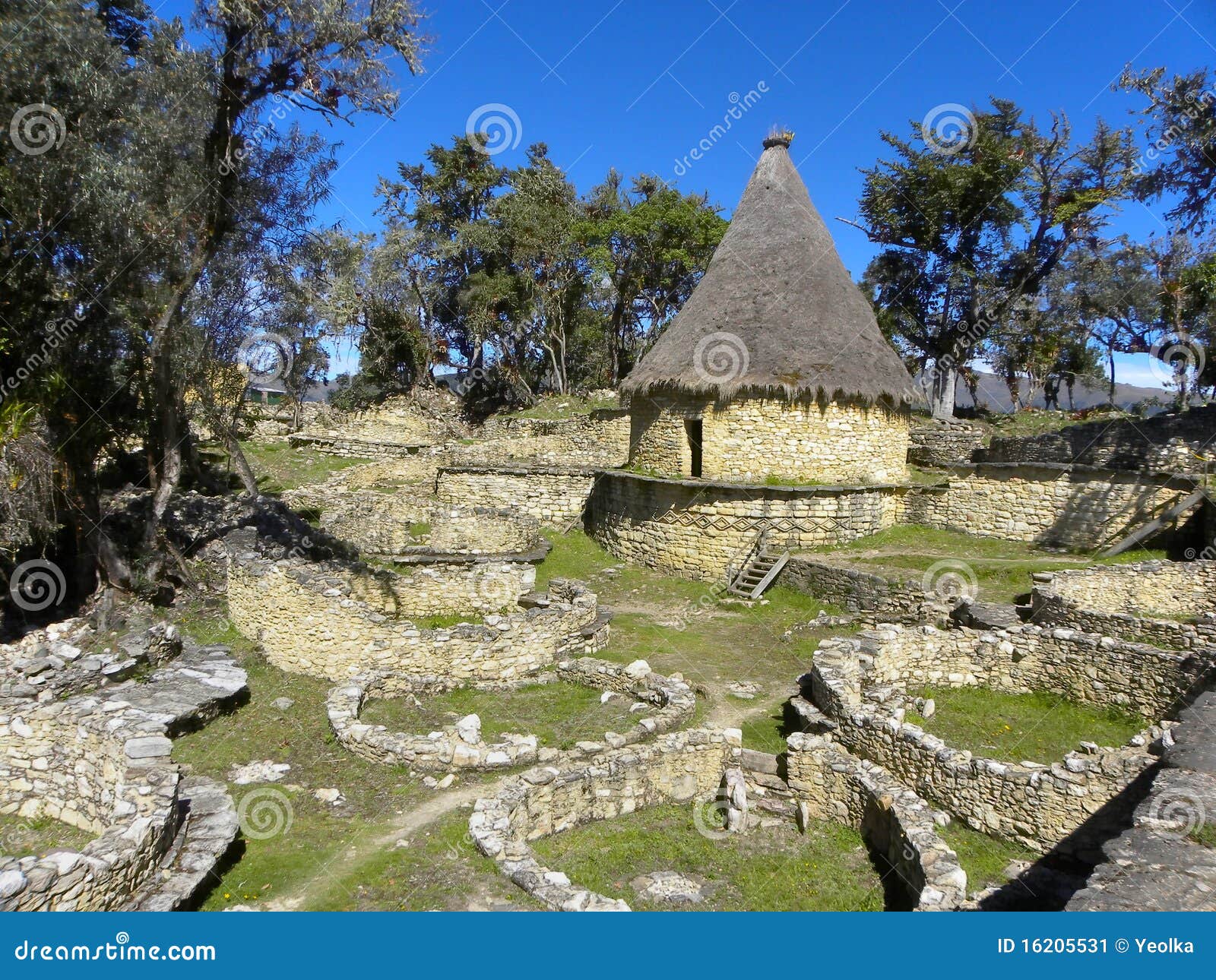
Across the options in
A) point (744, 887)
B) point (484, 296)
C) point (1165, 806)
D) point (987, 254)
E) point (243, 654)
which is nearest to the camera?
point (1165, 806)

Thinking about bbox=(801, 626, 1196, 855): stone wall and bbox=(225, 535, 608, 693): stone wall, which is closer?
bbox=(801, 626, 1196, 855): stone wall

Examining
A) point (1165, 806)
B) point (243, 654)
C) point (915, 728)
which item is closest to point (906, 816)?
point (915, 728)

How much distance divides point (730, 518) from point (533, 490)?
7.09 m

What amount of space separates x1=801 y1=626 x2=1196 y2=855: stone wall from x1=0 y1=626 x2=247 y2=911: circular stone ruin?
21.3 ft

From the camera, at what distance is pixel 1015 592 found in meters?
13.4

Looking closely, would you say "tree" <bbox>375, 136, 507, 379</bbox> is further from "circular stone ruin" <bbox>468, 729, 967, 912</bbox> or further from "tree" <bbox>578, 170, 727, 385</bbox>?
"circular stone ruin" <bbox>468, 729, 967, 912</bbox>

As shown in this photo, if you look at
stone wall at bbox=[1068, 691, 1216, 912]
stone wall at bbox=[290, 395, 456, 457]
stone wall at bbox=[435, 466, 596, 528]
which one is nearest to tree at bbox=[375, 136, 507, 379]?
stone wall at bbox=[290, 395, 456, 457]

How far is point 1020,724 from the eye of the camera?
918cm

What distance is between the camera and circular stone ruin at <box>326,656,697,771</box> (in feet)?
25.2

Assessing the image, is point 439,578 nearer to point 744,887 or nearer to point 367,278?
point 744,887

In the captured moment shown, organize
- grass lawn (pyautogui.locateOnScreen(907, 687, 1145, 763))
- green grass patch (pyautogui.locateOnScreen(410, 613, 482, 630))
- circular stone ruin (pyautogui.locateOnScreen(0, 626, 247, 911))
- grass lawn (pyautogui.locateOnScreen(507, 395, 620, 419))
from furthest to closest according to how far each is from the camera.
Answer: grass lawn (pyautogui.locateOnScreen(507, 395, 620, 419)) → green grass patch (pyautogui.locateOnScreen(410, 613, 482, 630)) → grass lawn (pyautogui.locateOnScreen(907, 687, 1145, 763)) → circular stone ruin (pyautogui.locateOnScreen(0, 626, 247, 911))

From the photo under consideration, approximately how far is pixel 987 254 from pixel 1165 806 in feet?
90.7

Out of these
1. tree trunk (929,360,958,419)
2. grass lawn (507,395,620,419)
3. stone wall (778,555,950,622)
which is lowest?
stone wall (778,555,950,622)

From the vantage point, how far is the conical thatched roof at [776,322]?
16078mm
